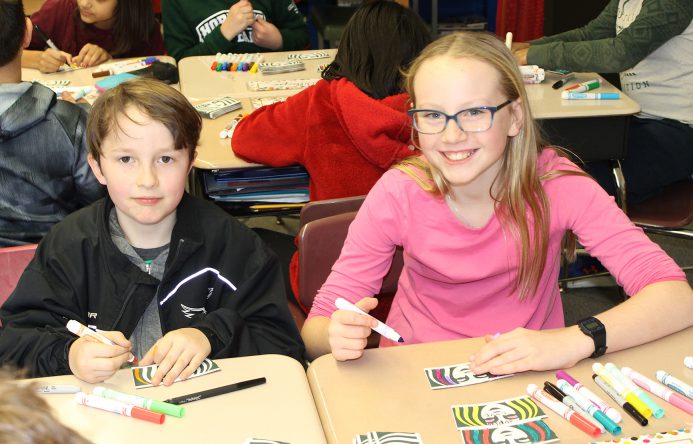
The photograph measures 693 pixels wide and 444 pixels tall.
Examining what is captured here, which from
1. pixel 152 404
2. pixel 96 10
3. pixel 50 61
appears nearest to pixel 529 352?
pixel 152 404

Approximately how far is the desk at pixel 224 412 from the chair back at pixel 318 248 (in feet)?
1.70

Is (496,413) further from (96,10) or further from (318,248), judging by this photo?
(96,10)

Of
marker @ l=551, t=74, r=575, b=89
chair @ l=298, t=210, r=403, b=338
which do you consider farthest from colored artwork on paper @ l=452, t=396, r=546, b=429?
marker @ l=551, t=74, r=575, b=89

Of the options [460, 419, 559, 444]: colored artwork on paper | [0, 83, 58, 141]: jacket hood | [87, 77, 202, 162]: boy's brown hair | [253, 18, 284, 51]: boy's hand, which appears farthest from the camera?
[253, 18, 284, 51]: boy's hand

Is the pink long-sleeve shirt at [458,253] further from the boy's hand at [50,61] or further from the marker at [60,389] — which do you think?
the boy's hand at [50,61]

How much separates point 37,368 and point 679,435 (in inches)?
43.2

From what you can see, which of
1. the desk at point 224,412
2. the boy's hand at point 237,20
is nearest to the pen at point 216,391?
the desk at point 224,412

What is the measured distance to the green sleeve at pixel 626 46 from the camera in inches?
113

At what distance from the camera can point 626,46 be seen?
2951 mm

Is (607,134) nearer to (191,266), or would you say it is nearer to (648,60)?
(648,60)

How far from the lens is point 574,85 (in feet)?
9.93

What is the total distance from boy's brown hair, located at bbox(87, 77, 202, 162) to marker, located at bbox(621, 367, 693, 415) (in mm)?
971

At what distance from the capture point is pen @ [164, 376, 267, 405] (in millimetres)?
1369

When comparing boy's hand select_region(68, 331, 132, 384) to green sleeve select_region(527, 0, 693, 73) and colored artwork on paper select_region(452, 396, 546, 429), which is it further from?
green sleeve select_region(527, 0, 693, 73)
